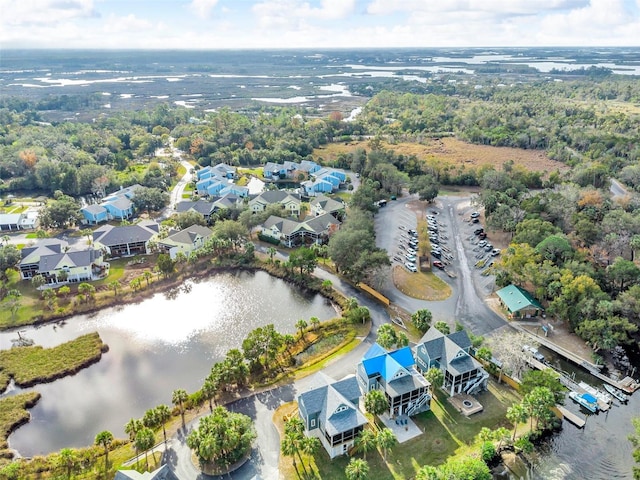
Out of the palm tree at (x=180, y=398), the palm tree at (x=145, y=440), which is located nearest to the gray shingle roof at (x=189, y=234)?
the palm tree at (x=180, y=398)

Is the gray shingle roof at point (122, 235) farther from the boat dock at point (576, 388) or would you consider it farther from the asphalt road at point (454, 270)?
the boat dock at point (576, 388)

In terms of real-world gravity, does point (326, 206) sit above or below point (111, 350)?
above

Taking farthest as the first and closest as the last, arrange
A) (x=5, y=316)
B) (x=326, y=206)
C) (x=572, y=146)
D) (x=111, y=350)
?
1. (x=572, y=146)
2. (x=326, y=206)
3. (x=5, y=316)
4. (x=111, y=350)

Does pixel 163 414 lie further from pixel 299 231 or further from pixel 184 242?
pixel 299 231

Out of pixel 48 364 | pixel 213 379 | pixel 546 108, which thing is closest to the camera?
pixel 213 379

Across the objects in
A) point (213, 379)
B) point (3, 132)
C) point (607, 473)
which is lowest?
point (607, 473)

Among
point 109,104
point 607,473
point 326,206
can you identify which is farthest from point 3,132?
point 607,473

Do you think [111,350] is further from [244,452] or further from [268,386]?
[244,452]
